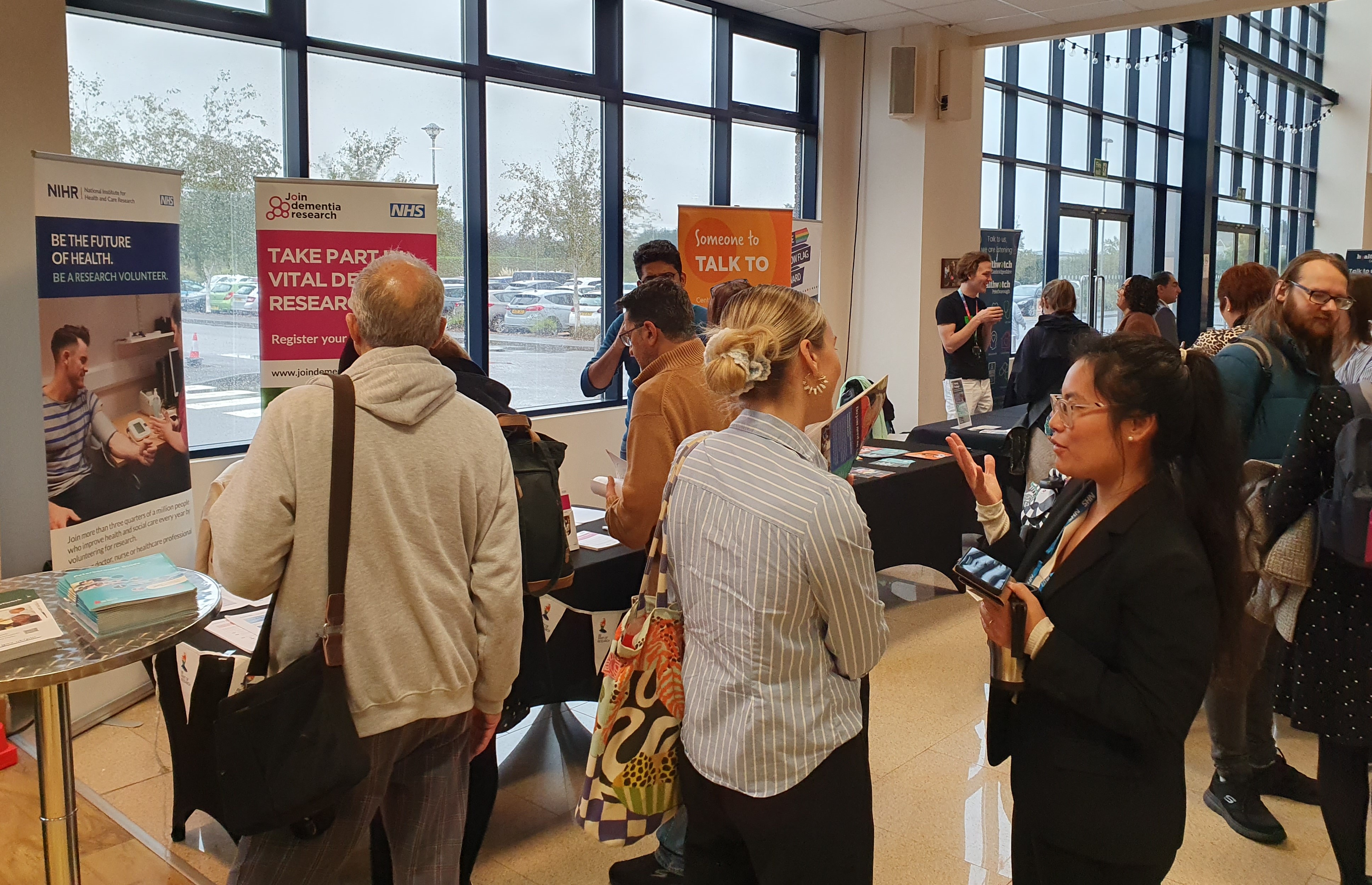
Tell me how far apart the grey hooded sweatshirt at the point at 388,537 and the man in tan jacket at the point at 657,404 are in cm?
70

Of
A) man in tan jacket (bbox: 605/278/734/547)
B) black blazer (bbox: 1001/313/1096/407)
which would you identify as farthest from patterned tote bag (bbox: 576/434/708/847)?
black blazer (bbox: 1001/313/1096/407)

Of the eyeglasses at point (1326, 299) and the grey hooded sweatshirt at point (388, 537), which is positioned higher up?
the eyeglasses at point (1326, 299)

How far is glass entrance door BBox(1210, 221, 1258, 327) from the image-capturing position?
46.7 ft

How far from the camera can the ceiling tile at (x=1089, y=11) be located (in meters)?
7.16

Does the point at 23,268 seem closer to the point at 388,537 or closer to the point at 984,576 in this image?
the point at 388,537

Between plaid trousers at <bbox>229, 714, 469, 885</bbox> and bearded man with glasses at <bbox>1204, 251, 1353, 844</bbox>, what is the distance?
2.16 metres

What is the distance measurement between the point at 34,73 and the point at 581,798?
11.6 feet

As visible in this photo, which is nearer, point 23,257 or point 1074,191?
point 23,257

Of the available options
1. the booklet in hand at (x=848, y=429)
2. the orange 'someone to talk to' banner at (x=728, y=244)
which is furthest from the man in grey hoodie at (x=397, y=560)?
the orange 'someone to talk to' banner at (x=728, y=244)

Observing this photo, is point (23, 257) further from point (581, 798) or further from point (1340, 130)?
point (1340, 130)

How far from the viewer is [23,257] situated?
3.69 meters

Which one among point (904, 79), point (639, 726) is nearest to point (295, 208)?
point (639, 726)

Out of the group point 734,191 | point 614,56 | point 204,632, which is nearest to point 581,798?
point 204,632

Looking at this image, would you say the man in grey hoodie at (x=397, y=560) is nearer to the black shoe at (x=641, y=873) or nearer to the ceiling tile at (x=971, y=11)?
the black shoe at (x=641, y=873)
